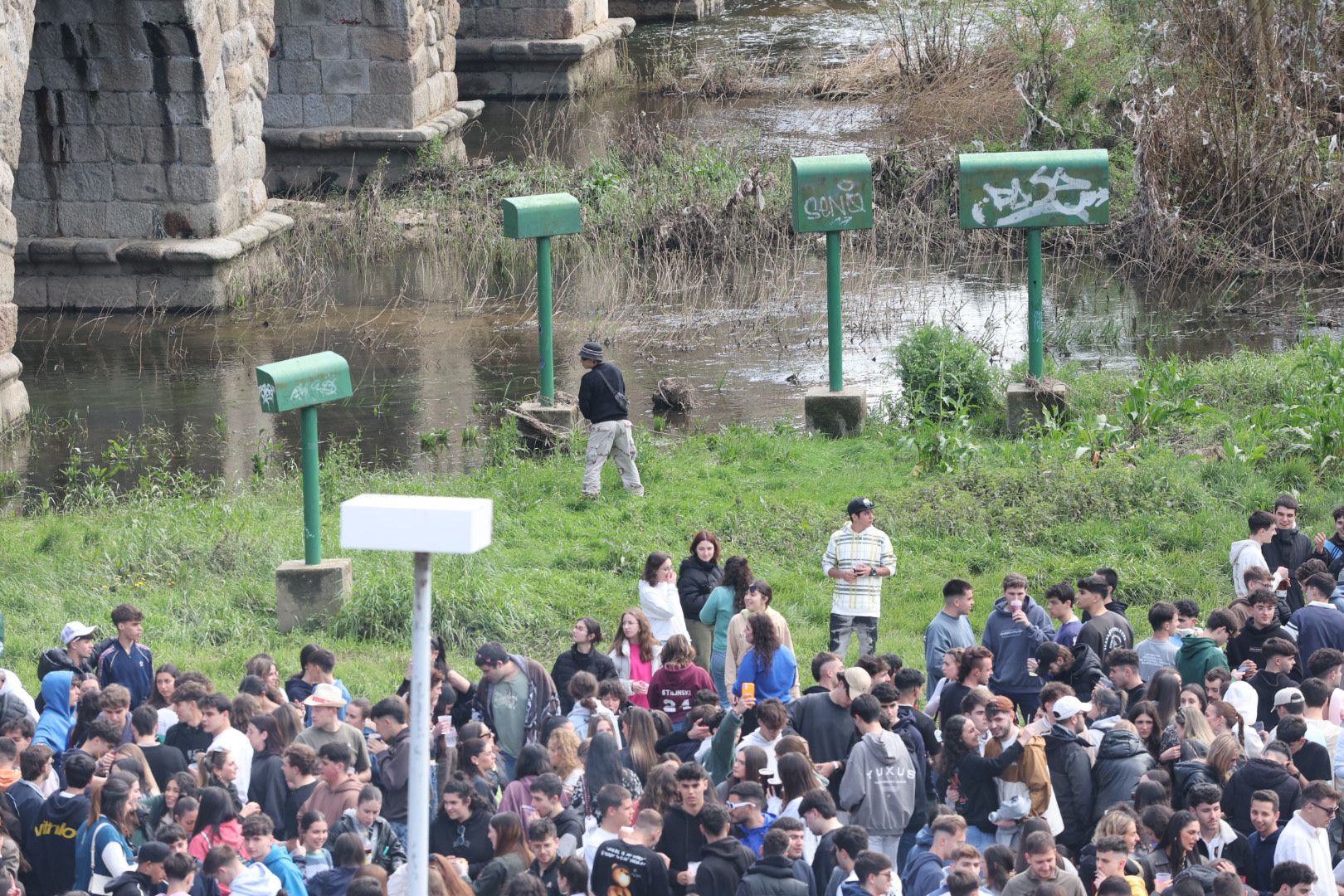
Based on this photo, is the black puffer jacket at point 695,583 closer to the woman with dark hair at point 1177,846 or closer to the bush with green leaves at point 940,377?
the woman with dark hair at point 1177,846

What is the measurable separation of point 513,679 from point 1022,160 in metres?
6.32

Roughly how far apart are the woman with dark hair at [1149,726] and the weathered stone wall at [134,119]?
11.6m

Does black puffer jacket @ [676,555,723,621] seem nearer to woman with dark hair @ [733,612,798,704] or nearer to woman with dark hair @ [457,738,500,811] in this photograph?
woman with dark hair @ [733,612,798,704]

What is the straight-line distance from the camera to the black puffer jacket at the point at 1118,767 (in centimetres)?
→ 728

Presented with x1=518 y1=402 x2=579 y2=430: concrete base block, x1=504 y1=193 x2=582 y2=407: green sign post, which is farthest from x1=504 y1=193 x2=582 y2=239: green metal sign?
x1=518 y1=402 x2=579 y2=430: concrete base block

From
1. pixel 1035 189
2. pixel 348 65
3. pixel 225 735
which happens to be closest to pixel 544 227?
pixel 1035 189

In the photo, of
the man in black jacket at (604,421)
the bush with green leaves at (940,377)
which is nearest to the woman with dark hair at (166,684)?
the man in black jacket at (604,421)

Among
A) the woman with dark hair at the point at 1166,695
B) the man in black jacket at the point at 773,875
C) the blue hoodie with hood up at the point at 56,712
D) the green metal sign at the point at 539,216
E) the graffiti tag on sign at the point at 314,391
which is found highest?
the green metal sign at the point at 539,216

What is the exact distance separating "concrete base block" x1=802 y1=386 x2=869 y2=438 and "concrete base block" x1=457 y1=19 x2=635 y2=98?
1524cm

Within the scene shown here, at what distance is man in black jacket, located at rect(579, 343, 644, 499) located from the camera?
1163 cm

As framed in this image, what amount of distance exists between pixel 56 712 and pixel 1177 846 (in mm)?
4872

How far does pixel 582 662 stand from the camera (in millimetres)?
8625

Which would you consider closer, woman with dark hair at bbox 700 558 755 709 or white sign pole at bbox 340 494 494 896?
white sign pole at bbox 340 494 494 896

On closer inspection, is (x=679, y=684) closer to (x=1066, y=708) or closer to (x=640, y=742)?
(x=640, y=742)
